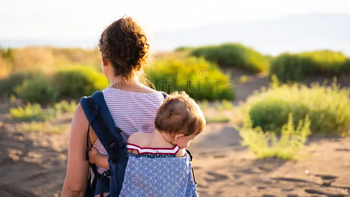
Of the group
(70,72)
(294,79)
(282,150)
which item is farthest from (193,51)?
(282,150)

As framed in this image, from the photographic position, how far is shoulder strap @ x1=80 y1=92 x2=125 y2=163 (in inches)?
77.1

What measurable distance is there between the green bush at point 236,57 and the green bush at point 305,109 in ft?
37.6

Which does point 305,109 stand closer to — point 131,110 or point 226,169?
point 226,169

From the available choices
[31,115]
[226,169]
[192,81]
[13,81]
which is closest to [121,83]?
[226,169]

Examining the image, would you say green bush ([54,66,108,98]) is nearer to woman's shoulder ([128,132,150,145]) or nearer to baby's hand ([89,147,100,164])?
baby's hand ([89,147,100,164])

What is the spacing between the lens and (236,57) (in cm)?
1991

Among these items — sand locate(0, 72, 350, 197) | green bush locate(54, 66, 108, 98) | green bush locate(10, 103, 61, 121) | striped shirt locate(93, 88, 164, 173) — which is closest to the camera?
striped shirt locate(93, 88, 164, 173)

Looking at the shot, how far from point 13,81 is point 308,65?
1077cm

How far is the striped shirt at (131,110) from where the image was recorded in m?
2.02

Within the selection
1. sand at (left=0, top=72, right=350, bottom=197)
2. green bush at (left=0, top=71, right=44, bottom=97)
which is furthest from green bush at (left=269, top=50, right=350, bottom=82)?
sand at (left=0, top=72, right=350, bottom=197)

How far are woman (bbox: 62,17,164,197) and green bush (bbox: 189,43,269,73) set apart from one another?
17.9 metres

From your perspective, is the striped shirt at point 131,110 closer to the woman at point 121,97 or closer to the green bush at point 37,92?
the woman at point 121,97

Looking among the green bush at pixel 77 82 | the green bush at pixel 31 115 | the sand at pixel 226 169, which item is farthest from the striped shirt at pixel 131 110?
the green bush at pixel 77 82

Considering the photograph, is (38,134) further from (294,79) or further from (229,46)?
(229,46)
